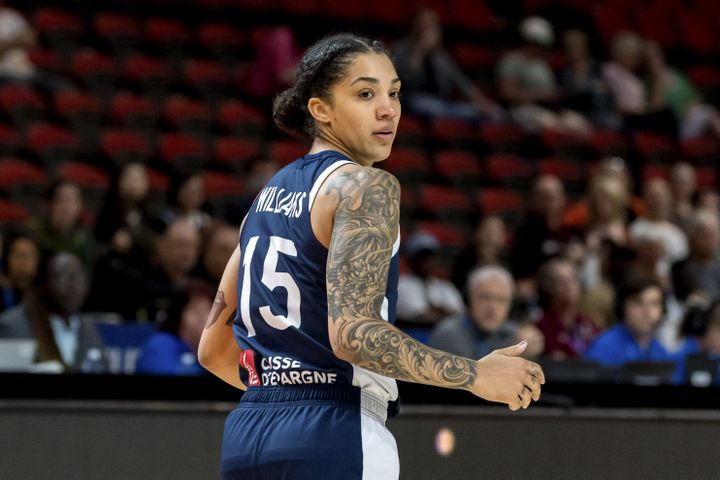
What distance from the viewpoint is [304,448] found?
253 cm

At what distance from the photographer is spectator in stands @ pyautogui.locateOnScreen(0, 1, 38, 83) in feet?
33.5

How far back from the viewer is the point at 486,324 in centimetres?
657

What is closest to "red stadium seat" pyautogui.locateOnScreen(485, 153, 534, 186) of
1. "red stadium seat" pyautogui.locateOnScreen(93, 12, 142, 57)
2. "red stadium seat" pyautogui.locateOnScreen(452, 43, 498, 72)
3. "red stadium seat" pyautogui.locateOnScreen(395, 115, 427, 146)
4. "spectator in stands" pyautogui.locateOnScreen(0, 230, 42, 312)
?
"red stadium seat" pyautogui.locateOnScreen(395, 115, 427, 146)

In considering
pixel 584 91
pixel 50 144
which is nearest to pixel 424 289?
pixel 50 144

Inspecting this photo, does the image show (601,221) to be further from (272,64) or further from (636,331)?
(272,64)

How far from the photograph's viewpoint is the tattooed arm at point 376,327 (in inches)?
97.1

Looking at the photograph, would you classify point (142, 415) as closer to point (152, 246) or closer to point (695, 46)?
point (152, 246)

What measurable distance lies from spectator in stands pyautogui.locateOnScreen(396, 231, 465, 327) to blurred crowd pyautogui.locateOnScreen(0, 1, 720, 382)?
16 millimetres

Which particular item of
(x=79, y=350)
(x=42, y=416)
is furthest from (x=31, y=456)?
(x=79, y=350)

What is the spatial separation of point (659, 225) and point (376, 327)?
764cm

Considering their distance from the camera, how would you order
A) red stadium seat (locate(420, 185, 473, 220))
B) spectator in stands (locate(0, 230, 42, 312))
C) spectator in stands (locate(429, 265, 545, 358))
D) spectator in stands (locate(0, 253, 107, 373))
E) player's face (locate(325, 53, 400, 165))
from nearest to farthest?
player's face (locate(325, 53, 400, 165))
spectator in stands (locate(0, 253, 107, 373))
spectator in stands (locate(429, 265, 545, 358))
spectator in stands (locate(0, 230, 42, 312))
red stadium seat (locate(420, 185, 473, 220))

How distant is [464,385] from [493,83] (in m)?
10.8

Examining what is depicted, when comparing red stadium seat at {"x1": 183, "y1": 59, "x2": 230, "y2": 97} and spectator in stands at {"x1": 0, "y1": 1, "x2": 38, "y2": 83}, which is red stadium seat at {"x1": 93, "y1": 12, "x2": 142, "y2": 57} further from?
spectator in stands at {"x1": 0, "y1": 1, "x2": 38, "y2": 83}

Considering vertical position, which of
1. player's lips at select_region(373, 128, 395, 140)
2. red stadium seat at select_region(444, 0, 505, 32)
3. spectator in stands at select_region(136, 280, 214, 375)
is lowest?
spectator in stands at select_region(136, 280, 214, 375)
